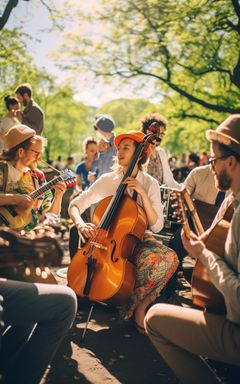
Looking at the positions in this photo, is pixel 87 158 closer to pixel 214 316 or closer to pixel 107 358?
pixel 107 358

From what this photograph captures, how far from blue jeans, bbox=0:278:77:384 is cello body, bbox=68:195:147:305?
1.00m

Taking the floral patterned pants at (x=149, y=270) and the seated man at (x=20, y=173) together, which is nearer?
the seated man at (x=20, y=173)

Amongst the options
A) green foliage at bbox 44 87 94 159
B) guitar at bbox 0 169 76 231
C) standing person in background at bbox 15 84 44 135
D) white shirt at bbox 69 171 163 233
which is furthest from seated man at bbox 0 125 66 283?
green foliage at bbox 44 87 94 159

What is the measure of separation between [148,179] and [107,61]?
1526 cm

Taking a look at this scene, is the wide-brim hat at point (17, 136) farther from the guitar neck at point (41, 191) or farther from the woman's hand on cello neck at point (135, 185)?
the woman's hand on cello neck at point (135, 185)

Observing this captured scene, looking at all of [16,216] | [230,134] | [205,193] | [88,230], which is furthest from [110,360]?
[205,193]

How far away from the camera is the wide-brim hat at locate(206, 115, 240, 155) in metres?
2.45

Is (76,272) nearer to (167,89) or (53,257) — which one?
(53,257)

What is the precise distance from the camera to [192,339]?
7.72ft

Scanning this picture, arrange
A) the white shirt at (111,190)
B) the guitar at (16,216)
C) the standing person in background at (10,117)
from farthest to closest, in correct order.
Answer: the standing person in background at (10,117), the white shirt at (111,190), the guitar at (16,216)

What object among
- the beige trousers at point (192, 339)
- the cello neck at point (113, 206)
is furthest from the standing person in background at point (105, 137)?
the beige trousers at point (192, 339)

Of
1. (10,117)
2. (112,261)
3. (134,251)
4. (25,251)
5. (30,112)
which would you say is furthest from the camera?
(30,112)

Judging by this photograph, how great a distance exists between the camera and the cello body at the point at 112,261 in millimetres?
3705

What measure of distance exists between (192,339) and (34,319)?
1.04 m
